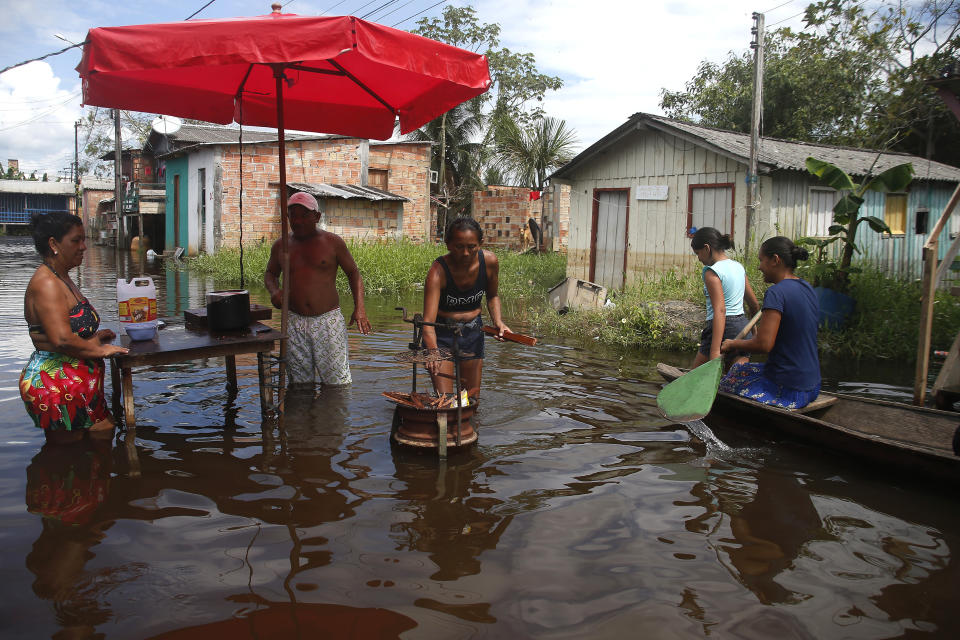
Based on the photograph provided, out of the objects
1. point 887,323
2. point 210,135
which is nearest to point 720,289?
point 887,323

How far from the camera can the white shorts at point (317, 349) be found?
19.4 ft

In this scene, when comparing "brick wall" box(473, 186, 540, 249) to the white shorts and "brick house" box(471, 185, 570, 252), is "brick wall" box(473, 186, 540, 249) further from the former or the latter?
the white shorts

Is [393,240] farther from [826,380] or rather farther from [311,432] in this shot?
[311,432]

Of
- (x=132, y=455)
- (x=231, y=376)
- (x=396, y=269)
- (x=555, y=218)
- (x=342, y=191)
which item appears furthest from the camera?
(x=555, y=218)

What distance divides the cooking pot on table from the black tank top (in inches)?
55.7

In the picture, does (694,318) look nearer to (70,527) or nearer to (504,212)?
(70,527)

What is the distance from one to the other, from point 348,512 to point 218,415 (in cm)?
237

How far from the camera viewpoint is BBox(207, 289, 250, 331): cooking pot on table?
4.88 meters

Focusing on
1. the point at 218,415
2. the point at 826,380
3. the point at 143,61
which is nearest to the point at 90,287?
the point at 218,415

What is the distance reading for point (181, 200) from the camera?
26516mm

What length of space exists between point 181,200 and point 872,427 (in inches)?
1038

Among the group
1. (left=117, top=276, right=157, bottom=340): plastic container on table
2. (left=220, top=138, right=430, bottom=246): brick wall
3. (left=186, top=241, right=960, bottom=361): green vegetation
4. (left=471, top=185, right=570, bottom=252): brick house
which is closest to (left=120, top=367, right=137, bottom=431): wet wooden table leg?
(left=117, top=276, right=157, bottom=340): plastic container on table

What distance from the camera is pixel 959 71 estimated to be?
612 cm

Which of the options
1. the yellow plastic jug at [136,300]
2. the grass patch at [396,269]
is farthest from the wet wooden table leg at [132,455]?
the grass patch at [396,269]
